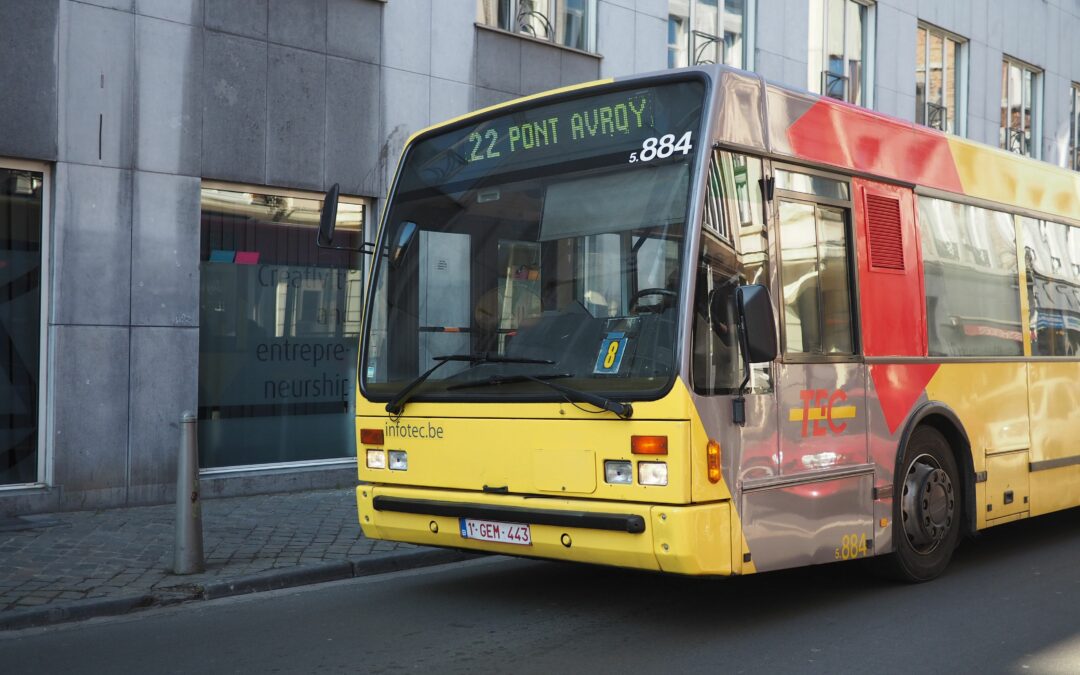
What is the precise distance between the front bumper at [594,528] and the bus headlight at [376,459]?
1.02ft

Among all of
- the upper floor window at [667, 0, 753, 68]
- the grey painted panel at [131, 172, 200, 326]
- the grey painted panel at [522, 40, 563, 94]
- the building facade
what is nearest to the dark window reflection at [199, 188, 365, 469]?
the building facade

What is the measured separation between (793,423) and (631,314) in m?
1.12

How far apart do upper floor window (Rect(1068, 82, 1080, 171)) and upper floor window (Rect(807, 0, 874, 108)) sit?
8.01 meters

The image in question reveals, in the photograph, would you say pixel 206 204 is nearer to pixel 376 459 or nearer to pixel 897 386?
pixel 376 459

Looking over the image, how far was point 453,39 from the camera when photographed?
13.5 metres

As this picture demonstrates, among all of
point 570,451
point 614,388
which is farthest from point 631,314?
point 570,451

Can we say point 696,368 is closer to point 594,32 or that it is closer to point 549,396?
point 549,396

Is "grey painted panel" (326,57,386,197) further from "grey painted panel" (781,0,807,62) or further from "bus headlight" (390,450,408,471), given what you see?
"grey painted panel" (781,0,807,62)

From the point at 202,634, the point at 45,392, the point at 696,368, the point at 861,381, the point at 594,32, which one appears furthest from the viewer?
→ the point at 594,32

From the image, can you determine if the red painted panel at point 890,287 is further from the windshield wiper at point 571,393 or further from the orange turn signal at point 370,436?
the orange turn signal at point 370,436

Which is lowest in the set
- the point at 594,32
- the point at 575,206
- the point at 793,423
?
the point at 793,423

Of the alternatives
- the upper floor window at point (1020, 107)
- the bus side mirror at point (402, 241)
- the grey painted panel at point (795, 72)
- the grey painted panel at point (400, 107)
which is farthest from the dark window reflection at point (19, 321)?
the upper floor window at point (1020, 107)

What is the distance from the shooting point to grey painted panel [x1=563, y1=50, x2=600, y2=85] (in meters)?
14.9

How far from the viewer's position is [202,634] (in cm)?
627
